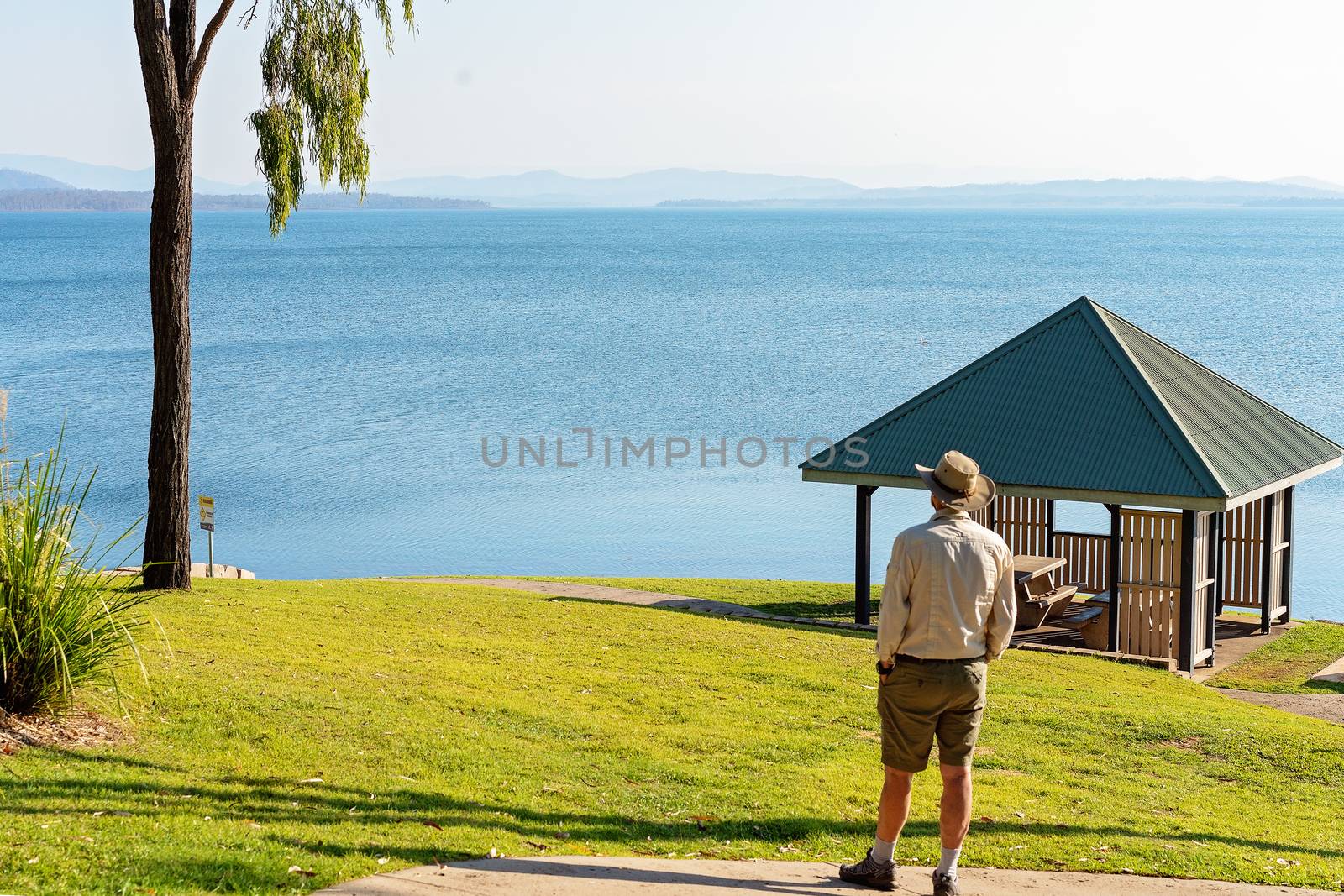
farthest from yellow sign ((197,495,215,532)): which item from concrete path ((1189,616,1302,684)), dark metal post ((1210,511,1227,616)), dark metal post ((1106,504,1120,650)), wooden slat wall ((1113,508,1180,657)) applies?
dark metal post ((1210,511,1227,616))

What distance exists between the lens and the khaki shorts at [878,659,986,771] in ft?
19.5

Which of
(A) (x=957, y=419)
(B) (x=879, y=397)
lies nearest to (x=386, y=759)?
(A) (x=957, y=419)

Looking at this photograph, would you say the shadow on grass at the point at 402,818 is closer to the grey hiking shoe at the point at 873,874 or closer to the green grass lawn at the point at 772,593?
the grey hiking shoe at the point at 873,874

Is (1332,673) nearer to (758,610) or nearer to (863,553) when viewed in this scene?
(863,553)

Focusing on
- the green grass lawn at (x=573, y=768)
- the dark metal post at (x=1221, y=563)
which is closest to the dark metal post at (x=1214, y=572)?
the dark metal post at (x=1221, y=563)

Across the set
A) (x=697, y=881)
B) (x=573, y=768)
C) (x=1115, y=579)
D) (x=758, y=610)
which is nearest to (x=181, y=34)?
(x=573, y=768)

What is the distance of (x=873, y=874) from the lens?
6.05 metres

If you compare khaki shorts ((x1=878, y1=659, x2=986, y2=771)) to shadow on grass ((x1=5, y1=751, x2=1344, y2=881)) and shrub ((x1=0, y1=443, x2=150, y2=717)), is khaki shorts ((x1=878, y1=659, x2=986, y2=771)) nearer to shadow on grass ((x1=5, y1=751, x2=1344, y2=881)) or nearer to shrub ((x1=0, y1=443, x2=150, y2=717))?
shadow on grass ((x1=5, y1=751, x2=1344, y2=881))

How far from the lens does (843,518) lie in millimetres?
35344

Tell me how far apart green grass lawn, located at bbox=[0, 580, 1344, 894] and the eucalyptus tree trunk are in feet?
2.48

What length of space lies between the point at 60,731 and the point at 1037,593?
495 inches

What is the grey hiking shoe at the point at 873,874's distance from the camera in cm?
604

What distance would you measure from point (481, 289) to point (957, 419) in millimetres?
92820

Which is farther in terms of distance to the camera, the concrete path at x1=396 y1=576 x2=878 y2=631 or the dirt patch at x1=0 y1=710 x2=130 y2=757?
the concrete path at x1=396 y1=576 x2=878 y2=631
